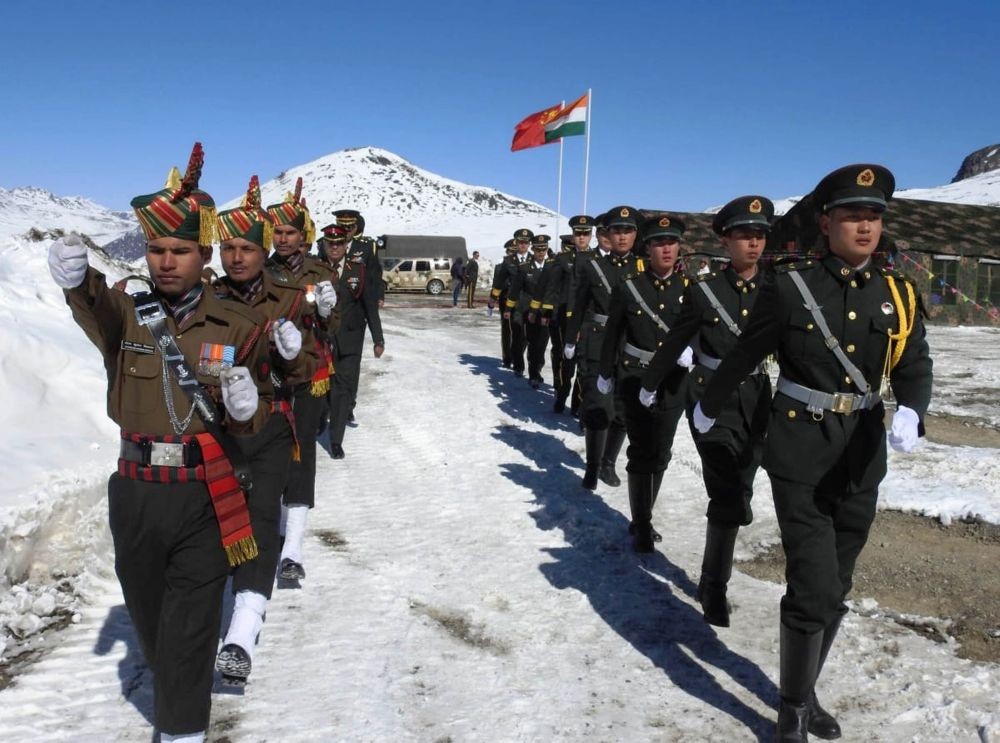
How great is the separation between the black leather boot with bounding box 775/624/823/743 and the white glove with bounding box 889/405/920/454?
2.74 feet

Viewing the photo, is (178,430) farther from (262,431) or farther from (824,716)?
(824,716)

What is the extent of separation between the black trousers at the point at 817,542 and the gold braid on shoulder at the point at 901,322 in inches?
22.6

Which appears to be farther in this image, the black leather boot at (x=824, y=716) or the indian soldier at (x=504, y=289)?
the indian soldier at (x=504, y=289)

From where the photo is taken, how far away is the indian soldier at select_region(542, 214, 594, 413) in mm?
9648

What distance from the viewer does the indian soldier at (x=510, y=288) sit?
40.3 feet

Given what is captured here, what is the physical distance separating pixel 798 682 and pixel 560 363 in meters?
6.97

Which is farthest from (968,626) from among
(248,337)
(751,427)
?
(248,337)

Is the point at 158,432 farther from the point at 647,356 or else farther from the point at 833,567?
the point at 647,356

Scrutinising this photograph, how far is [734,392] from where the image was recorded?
4301 millimetres

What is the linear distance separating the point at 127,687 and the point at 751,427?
11.1ft

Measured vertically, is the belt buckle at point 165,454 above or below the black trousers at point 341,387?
above

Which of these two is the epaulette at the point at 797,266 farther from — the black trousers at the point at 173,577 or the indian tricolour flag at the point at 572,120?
the indian tricolour flag at the point at 572,120

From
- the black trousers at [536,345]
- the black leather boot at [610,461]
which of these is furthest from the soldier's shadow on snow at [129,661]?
the black trousers at [536,345]

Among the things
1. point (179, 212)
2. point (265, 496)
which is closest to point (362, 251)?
point (265, 496)
